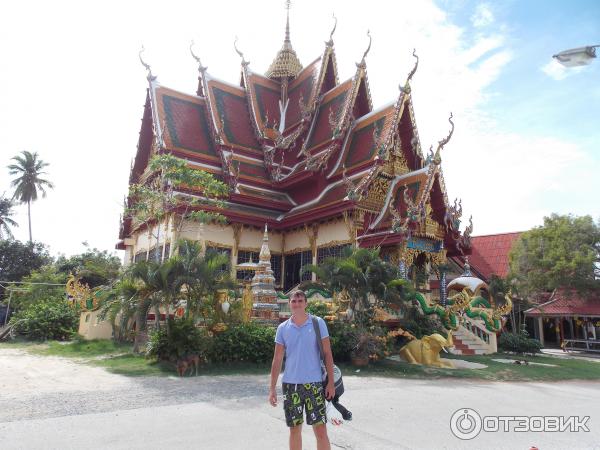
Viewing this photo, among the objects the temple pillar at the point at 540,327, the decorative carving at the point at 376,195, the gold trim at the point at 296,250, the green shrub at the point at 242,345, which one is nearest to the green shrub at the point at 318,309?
the green shrub at the point at 242,345

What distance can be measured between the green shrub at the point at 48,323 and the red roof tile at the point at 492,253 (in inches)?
806

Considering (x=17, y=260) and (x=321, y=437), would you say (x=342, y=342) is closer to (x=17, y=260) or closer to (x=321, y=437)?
(x=321, y=437)

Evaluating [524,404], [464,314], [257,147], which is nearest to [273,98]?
[257,147]

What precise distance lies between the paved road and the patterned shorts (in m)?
0.88

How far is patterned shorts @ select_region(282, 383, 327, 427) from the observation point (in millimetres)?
3316

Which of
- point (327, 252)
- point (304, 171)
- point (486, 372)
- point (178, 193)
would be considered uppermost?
point (304, 171)

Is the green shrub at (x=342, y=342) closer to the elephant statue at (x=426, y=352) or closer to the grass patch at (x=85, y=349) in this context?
the elephant statue at (x=426, y=352)

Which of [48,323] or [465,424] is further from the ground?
[48,323]

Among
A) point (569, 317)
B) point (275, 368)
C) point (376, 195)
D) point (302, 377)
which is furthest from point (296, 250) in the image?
point (569, 317)

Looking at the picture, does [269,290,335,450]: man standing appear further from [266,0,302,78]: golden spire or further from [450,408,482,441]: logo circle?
[266,0,302,78]: golden spire

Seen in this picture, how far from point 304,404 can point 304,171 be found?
13.9 m

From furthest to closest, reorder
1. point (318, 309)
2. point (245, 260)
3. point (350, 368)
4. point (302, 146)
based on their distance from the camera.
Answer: point (302, 146), point (245, 260), point (318, 309), point (350, 368)

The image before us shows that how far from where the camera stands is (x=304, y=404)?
11.0 ft

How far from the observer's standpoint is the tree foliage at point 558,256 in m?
19.7
